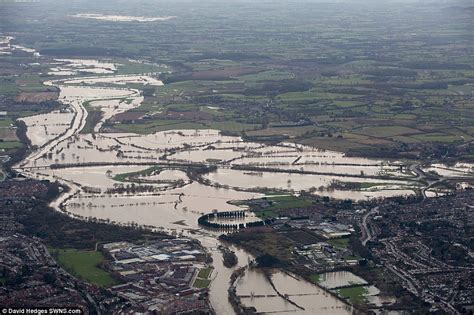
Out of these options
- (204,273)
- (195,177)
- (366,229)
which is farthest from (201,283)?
(195,177)

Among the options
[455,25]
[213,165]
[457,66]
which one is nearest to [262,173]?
[213,165]

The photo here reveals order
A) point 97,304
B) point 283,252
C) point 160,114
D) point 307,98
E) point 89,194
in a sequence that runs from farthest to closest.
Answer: point 307,98, point 160,114, point 89,194, point 283,252, point 97,304

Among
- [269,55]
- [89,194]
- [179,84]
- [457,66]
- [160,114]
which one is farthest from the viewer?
[269,55]

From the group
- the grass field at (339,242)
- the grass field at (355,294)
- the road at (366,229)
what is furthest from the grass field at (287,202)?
the grass field at (355,294)

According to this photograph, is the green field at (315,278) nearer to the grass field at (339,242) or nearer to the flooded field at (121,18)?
the grass field at (339,242)

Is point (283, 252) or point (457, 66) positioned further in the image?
point (457, 66)

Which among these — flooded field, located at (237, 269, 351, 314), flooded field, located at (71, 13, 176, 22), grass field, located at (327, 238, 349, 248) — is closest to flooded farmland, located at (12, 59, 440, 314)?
flooded field, located at (237, 269, 351, 314)

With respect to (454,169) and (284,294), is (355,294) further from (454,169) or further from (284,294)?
(454,169)

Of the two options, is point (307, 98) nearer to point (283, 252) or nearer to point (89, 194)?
point (89, 194)
